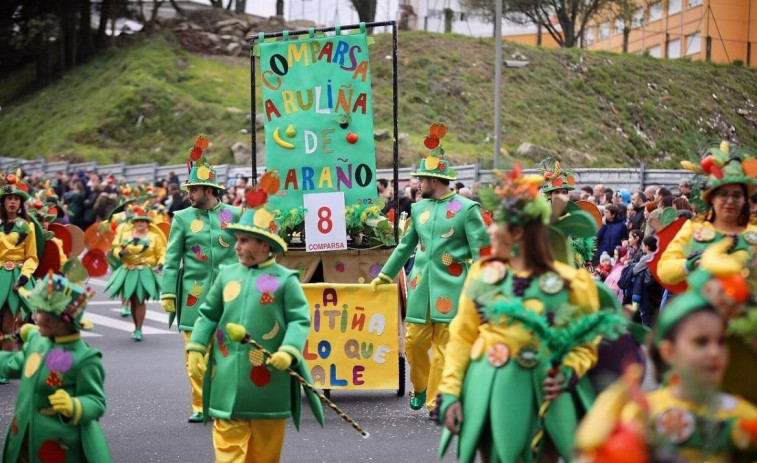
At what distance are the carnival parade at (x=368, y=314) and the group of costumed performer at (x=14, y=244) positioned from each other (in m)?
0.02

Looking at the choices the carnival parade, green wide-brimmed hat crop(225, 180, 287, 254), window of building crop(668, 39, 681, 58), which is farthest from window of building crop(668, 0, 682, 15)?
green wide-brimmed hat crop(225, 180, 287, 254)

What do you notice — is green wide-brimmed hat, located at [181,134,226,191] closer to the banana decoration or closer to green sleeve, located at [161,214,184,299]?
green sleeve, located at [161,214,184,299]

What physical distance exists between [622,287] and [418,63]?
30.3 m

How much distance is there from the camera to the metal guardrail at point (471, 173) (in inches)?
776

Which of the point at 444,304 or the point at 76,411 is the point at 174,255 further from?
the point at 76,411

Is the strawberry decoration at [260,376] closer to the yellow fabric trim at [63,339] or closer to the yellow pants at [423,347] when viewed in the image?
the yellow fabric trim at [63,339]

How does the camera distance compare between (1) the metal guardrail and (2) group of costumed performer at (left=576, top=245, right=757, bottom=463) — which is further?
(1) the metal guardrail

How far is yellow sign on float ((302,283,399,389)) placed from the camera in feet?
31.0

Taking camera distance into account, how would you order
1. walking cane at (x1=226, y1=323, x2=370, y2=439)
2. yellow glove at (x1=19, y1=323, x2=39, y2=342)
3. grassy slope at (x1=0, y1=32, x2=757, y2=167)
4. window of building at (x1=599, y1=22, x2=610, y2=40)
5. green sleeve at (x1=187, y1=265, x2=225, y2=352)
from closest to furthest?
yellow glove at (x1=19, y1=323, x2=39, y2=342)
walking cane at (x1=226, y1=323, x2=370, y2=439)
green sleeve at (x1=187, y1=265, x2=225, y2=352)
grassy slope at (x1=0, y1=32, x2=757, y2=167)
window of building at (x1=599, y1=22, x2=610, y2=40)

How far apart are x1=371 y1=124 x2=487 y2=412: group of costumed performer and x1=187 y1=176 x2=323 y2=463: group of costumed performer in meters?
2.64

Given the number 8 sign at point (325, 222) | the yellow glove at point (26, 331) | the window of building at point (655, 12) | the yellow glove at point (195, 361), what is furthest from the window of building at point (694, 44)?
the yellow glove at point (26, 331)

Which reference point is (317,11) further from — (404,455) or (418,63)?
(404,455)

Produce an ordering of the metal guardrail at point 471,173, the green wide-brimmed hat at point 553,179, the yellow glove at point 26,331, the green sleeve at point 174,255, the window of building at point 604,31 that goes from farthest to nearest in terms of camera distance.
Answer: the window of building at point 604,31 < the metal guardrail at point 471,173 < the green wide-brimmed hat at point 553,179 < the green sleeve at point 174,255 < the yellow glove at point 26,331

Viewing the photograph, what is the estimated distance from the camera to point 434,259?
8.83 metres
